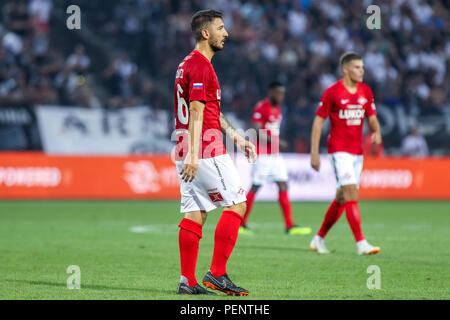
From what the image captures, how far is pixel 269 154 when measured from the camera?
44.8 ft

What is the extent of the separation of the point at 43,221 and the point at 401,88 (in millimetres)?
13481

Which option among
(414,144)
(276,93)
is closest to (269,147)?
(276,93)

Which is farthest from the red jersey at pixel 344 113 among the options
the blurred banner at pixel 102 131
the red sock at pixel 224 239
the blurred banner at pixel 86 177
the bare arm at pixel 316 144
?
the blurred banner at pixel 102 131

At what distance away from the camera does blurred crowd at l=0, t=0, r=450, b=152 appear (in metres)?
22.1

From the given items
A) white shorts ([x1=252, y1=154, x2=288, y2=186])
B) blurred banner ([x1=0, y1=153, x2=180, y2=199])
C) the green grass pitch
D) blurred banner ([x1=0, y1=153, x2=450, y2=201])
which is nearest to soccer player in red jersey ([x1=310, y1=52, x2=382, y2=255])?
the green grass pitch

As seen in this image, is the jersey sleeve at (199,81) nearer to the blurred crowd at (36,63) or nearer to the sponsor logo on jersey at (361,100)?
the sponsor logo on jersey at (361,100)

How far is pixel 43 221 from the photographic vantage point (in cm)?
1495

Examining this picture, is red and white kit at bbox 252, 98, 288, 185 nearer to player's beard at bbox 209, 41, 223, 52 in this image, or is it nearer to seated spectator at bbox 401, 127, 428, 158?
player's beard at bbox 209, 41, 223, 52

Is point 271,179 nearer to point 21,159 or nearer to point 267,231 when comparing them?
point 267,231

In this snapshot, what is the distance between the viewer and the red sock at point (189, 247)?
684cm

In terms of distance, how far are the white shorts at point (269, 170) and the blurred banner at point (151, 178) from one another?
21.8ft

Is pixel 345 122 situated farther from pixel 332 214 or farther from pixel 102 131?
pixel 102 131

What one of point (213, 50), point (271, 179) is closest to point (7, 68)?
point (271, 179)

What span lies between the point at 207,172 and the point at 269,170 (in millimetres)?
6824
